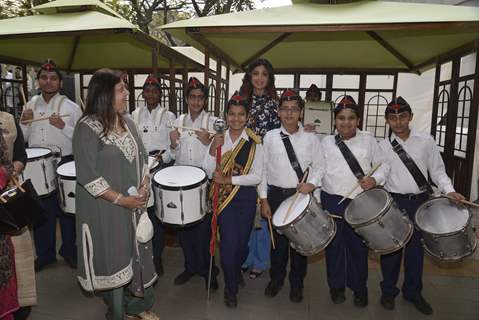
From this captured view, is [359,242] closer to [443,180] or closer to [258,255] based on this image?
[443,180]

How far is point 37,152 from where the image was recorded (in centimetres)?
336

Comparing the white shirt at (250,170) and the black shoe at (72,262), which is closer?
the white shirt at (250,170)

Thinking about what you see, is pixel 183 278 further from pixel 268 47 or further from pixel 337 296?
pixel 268 47

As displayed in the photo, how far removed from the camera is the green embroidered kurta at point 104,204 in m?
2.26

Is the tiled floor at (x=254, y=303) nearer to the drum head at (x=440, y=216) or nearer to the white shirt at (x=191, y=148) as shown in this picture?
the drum head at (x=440, y=216)

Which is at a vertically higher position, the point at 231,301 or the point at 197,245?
the point at 197,245

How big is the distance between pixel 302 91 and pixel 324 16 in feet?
14.7

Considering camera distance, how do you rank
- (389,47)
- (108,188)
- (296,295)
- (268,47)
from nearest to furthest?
1. (108,188)
2. (296,295)
3. (389,47)
4. (268,47)

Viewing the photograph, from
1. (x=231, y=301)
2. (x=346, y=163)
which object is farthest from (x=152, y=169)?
(x=346, y=163)

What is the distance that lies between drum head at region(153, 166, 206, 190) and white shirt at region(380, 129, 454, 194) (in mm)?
1653

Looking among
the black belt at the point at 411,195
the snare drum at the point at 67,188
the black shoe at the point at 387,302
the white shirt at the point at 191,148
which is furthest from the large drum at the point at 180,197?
the black shoe at the point at 387,302

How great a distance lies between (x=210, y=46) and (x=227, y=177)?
2.05 meters

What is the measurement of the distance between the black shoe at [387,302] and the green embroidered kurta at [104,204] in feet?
7.37

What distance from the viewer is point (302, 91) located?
759 centimetres
